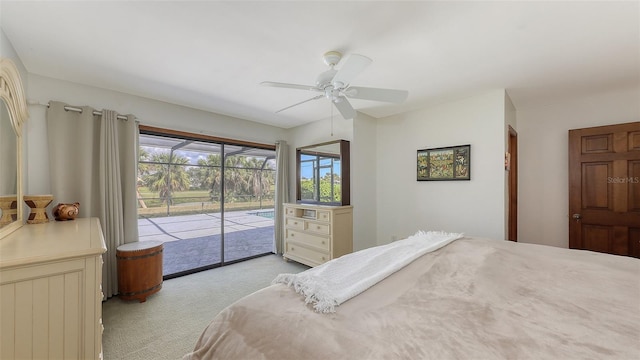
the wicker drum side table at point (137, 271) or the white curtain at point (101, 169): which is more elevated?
the white curtain at point (101, 169)

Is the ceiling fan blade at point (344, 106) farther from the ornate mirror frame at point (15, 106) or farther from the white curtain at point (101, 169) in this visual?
the white curtain at point (101, 169)

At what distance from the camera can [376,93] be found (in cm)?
209

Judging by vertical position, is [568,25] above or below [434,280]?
above

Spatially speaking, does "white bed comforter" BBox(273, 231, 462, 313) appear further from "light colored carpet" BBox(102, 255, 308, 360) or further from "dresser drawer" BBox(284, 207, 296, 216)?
"dresser drawer" BBox(284, 207, 296, 216)

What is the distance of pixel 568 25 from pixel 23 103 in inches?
175

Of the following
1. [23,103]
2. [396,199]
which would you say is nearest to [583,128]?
[396,199]

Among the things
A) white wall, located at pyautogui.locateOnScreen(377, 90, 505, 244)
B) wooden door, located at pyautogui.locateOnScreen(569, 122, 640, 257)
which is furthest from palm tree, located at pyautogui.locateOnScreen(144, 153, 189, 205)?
wooden door, located at pyautogui.locateOnScreen(569, 122, 640, 257)

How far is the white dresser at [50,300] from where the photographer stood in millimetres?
1143

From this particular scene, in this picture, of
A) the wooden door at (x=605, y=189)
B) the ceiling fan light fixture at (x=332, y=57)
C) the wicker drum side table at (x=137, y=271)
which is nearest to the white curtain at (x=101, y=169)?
the wicker drum side table at (x=137, y=271)

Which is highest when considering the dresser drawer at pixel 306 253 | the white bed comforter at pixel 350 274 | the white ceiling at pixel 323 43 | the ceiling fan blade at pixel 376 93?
the white ceiling at pixel 323 43

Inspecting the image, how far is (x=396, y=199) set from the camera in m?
3.98

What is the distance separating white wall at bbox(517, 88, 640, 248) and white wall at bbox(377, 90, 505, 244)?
1.13 meters

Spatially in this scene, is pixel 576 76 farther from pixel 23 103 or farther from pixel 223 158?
pixel 23 103

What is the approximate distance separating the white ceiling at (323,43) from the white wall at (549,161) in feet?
1.27
